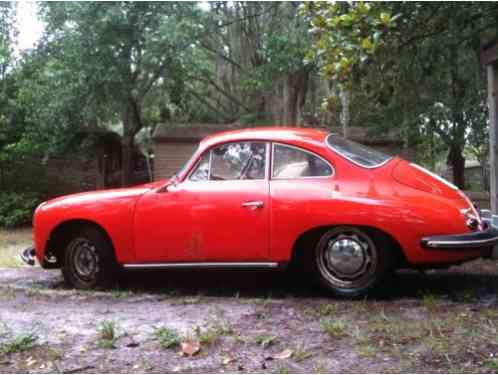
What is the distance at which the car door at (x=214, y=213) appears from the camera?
16.9ft

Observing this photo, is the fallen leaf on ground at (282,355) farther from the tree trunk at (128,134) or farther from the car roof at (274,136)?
the tree trunk at (128,134)

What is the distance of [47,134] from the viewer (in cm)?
1455

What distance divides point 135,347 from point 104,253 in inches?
85.3

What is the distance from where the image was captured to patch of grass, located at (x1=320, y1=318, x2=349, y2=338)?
3807mm

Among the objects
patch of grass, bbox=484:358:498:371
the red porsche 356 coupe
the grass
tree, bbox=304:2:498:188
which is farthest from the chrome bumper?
patch of grass, bbox=484:358:498:371

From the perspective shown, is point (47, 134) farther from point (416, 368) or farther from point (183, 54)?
point (416, 368)

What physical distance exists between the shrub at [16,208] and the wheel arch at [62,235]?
33.6 feet

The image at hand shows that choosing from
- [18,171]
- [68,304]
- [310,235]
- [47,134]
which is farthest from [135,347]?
[18,171]

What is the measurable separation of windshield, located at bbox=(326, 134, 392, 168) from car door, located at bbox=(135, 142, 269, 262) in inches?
26.1

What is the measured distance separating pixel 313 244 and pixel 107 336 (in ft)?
6.74

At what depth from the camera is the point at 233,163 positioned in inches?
216

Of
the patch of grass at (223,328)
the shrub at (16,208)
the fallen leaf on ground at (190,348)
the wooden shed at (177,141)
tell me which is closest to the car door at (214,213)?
the patch of grass at (223,328)

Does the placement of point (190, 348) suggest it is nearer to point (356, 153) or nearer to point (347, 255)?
point (347, 255)

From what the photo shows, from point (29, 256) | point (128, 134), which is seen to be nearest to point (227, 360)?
point (29, 256)
